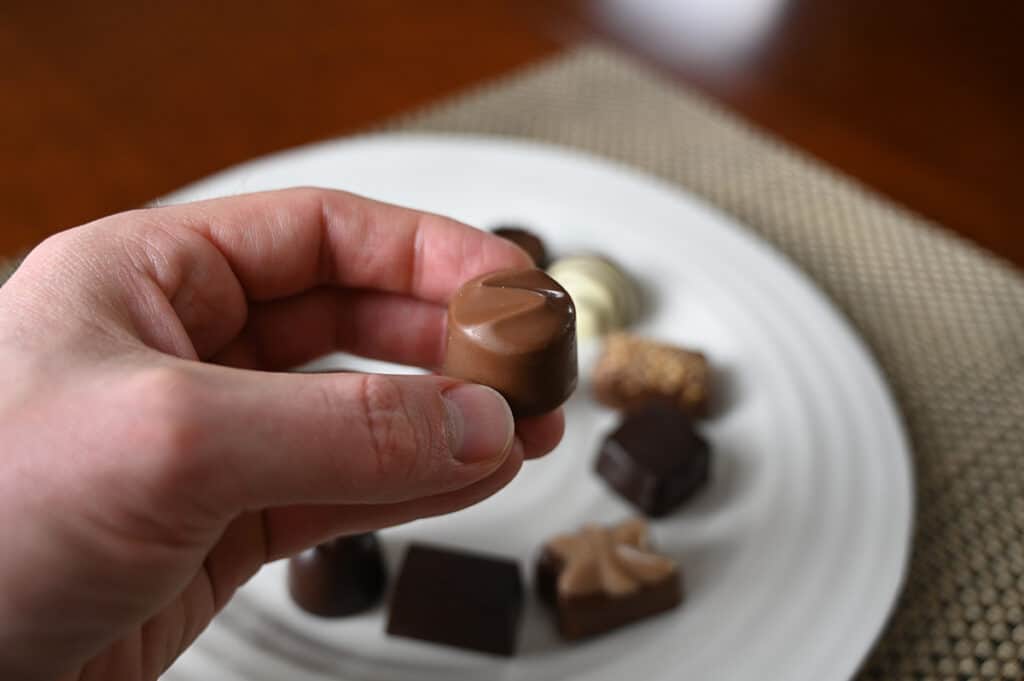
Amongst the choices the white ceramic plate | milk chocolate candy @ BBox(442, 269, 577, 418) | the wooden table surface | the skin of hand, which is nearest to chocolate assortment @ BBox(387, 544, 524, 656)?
the white ceramic plate

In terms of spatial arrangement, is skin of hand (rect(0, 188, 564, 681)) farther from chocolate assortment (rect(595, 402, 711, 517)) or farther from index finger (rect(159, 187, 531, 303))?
chocolate assortment (rect(595, 402, 711, 517))

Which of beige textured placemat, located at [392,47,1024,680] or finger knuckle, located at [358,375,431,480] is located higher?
finger knuckle, located at [358,375,431,480]

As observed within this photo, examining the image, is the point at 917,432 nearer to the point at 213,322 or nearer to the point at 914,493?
the point at 914,493

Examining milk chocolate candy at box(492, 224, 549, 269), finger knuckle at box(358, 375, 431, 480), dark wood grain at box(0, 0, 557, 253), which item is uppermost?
finger knuckle at box(358, 375, 431, 480)

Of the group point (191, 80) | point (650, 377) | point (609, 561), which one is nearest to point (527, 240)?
point (650, 377)

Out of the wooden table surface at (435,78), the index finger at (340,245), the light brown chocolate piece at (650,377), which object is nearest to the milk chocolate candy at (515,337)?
the index finger at (340,245)

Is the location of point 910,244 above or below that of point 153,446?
below

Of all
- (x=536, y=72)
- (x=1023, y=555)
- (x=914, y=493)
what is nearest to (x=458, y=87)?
(x=536, y=72)

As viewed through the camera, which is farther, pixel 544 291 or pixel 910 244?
pixel 910 244
